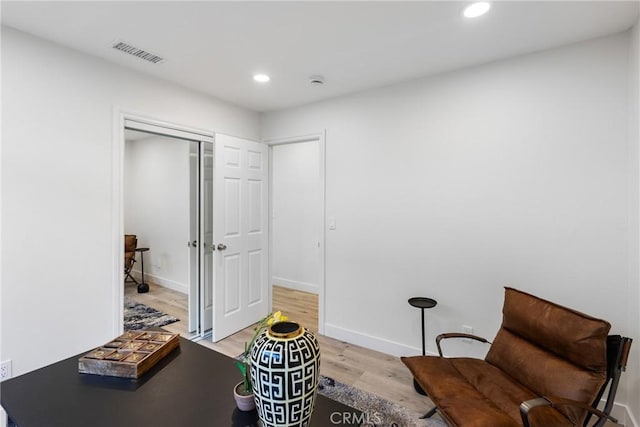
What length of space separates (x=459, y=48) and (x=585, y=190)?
1.30m

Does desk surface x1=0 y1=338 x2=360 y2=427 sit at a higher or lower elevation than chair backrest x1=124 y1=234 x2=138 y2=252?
lower

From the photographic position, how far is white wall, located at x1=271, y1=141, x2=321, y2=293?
4.97 m

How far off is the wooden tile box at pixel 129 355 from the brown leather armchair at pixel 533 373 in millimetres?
1401

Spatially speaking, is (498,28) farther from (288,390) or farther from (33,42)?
(33,42)

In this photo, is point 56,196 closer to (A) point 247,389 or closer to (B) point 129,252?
(A) point 247,389

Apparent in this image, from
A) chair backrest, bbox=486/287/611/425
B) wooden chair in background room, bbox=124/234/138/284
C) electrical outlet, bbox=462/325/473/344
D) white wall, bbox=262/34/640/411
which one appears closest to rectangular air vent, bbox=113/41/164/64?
white wall, bbox=262/34/640/411

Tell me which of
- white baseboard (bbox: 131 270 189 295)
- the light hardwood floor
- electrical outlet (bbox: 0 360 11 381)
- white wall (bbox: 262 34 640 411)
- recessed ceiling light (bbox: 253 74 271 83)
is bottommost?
the light hardwood floor

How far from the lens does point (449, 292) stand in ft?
8.60

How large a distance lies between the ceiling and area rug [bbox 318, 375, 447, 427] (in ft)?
7.71

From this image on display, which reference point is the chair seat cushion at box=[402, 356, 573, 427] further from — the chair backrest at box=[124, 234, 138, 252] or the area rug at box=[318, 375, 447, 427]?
the chair backrest at box=[124, 234, 138, 252]

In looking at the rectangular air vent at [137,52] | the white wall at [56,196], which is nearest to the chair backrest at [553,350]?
the white wall at [56,196]

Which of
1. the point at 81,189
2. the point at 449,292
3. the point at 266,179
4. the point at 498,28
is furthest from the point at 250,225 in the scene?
the point at 498,28

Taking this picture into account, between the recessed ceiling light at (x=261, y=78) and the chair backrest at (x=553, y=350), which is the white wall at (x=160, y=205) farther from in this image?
the chair backrest at (x=553, y=350)

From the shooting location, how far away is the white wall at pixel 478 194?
2045 mm
